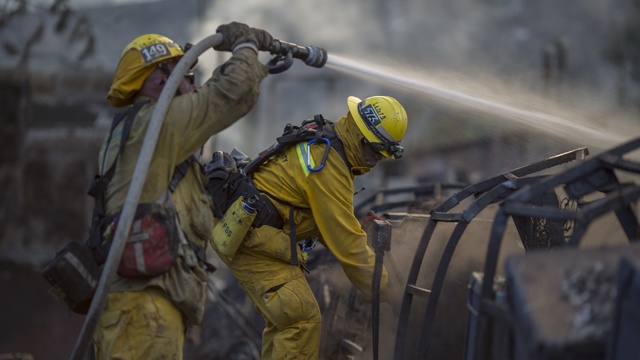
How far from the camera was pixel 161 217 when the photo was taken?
3.62 metres

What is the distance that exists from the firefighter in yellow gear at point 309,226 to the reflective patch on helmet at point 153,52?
1.16 meters

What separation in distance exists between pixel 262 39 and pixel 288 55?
311 millimetres

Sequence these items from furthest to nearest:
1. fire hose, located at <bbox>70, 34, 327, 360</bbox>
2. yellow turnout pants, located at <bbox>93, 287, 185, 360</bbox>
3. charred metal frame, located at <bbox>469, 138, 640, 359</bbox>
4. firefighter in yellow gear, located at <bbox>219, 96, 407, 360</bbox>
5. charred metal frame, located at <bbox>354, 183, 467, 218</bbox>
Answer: charred metal frame, located at <bbox>354, 183, 467, 218</bbox>, firefighter in yellow gear, located at <bbox>219, 96, 407, 360</bbox>, yellow turnout pants, located at <bbox>93, 287, 185, 360</bbox>, fire hose, located at <bbox>70, 34, 327, 360</bbox>, charred metal frame, located at <bbox>469, 138, 640, 359</bbox>

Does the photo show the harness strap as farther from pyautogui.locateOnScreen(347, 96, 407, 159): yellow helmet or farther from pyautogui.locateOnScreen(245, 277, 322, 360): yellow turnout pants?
pyautogui.locateOnScreen(347, 96, 407, 159): yellow helmet

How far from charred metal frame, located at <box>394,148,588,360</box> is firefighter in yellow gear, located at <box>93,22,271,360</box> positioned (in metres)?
1.06

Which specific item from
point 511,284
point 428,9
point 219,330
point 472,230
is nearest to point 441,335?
point 472,230

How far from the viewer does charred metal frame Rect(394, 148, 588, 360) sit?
367 cm

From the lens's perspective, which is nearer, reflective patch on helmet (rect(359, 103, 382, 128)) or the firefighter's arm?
the firefighter's arm

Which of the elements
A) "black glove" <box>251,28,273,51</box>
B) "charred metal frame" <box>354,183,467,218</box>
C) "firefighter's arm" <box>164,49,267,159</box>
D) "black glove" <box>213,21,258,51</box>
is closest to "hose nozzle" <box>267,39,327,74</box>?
"black glove" <box>251,28,273,51</box>

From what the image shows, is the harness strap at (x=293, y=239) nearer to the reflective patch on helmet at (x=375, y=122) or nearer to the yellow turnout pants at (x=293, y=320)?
the yellow turnout pants at (x=293, y=320)

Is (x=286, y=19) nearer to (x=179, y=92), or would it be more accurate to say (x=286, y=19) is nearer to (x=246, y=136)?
(x=246, y=136)

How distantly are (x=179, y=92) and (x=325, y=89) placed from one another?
19371 millimetres

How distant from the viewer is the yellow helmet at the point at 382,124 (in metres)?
4.63

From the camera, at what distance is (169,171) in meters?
3.73
